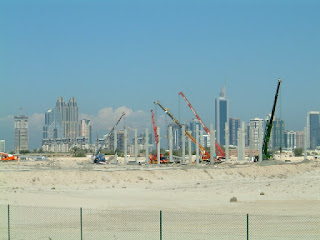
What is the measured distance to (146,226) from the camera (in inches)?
942

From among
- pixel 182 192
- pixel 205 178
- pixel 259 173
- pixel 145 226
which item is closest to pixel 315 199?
pixel 182 192

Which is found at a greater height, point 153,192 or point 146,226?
point 146,226

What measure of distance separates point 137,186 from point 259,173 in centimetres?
2312

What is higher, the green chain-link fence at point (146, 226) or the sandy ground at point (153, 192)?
the green chain-link fence at point (146, 226)

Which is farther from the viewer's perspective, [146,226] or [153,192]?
[153,192]

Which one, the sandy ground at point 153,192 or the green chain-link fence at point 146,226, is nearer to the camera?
the green chain-link fence at point 146,226

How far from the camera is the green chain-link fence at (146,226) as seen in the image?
20.9 meters

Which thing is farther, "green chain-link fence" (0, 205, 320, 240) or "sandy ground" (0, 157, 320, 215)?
"sandy ground" (0, 157, 320, 215)

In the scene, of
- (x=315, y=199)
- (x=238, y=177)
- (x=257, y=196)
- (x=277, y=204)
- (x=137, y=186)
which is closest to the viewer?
(x=277, y=204)

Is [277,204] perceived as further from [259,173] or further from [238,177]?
[259,173]

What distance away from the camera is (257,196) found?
4028 centimetres

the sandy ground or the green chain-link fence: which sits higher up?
the green chain-link fence

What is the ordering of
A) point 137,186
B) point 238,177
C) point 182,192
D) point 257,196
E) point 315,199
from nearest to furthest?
point 315,199, point 257,196, point 182,192, point 137,186, point 238,177

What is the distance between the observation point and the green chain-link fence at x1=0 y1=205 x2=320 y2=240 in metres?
20.9
